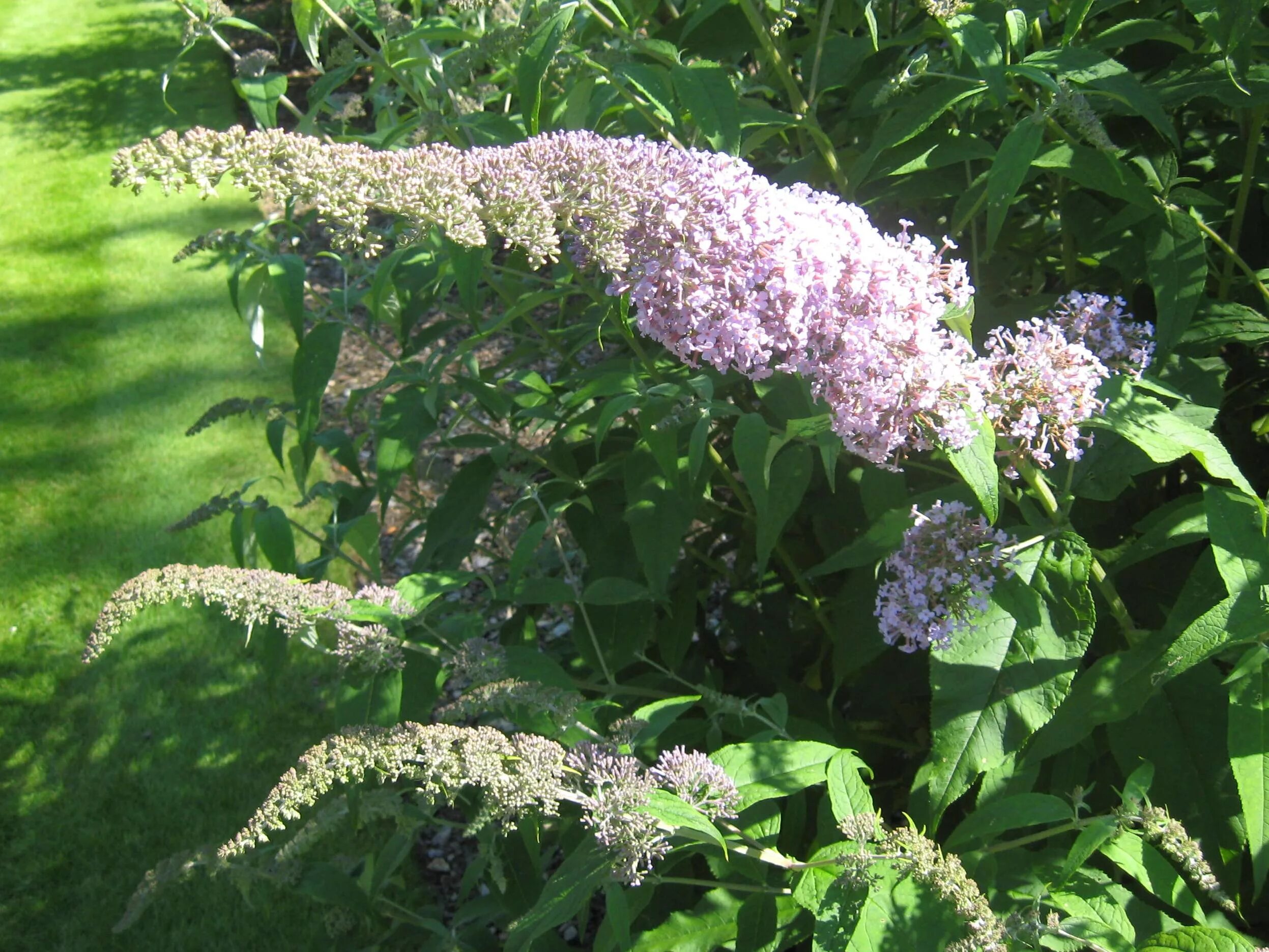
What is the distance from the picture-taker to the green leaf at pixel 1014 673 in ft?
5.77

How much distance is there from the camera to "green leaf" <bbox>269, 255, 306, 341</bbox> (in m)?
2.32

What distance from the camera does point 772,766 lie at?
6.05ft

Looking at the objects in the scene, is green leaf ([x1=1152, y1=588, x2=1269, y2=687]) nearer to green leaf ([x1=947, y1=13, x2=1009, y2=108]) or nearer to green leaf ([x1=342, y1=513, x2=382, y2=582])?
green leaf ([x1=947, y1=13, x2=1009, y2=108])

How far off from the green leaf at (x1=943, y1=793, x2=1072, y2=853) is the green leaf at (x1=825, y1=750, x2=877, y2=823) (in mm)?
161

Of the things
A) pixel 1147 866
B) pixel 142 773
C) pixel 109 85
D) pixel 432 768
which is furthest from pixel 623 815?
pixel 109 85

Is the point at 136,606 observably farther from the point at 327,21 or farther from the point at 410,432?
the point at 327,21

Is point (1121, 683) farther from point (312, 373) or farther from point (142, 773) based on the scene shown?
point (142, 773)

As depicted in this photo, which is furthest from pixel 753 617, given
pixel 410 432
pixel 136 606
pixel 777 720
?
pixel 136 606

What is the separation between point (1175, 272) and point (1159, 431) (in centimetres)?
57

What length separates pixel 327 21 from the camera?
2955 millimetres

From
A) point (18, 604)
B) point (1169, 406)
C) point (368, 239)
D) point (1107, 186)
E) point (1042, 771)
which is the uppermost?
point (368, 239)

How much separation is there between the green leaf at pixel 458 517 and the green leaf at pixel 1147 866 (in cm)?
152

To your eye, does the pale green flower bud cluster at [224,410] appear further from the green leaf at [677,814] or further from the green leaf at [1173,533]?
the green leaf at [1173,533]

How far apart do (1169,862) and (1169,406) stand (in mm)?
848
